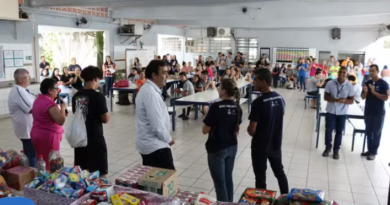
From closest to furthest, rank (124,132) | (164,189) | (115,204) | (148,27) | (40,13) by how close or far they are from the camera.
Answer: (115,204) → (164,189) → (124,132) → (40,13) → (148,27)

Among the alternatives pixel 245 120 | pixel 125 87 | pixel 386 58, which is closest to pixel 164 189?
pixel 245 120

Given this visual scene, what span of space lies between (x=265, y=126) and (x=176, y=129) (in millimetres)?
4319

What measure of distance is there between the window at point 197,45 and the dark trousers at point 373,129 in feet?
48.7

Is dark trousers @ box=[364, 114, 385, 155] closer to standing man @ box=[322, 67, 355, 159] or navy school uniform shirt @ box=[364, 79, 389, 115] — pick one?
navy school uniform shirt @ box=[364, 79, 389, 115]

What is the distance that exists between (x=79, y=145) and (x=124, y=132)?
4.28 metres

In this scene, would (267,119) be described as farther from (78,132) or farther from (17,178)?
(17,178)

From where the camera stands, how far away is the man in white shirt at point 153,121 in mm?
2650

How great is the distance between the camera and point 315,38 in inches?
683

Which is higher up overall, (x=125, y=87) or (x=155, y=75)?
(x=155, y=75)

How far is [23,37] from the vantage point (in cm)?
897

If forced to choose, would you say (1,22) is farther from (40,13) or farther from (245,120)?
(245,120)

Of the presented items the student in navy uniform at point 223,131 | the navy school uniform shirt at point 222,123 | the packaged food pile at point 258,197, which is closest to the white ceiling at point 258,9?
the student in navy uniform at point 223,131

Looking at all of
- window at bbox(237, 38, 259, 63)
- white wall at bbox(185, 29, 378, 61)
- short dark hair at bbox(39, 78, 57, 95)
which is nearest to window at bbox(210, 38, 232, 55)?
window at bbox(237, 38, 259, 63)

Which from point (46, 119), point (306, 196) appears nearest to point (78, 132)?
point (46, 119)
